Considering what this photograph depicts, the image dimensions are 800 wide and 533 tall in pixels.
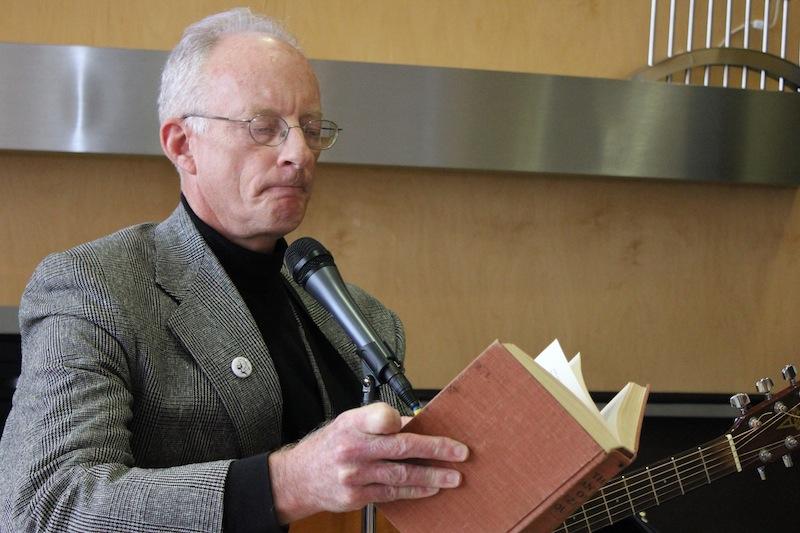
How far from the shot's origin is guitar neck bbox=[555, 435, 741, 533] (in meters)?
1.40

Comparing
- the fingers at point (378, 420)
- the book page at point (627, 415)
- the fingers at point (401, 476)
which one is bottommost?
the fingers at point (401, 476)

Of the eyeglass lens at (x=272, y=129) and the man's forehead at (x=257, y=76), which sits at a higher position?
the man's forehead at (x=257, y=76)

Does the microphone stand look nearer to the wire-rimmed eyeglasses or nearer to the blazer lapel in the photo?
the blazer lapel

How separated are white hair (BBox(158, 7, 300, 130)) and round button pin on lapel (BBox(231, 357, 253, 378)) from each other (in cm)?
38

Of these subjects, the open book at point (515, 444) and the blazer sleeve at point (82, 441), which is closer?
the open book at point (515, 444)

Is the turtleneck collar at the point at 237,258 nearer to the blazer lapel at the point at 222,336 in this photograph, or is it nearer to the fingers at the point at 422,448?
the blazer lapel at the point at 222,336

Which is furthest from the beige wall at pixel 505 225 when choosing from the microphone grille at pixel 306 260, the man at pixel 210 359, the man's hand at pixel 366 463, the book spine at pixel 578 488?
the book spine at pixel 578 488

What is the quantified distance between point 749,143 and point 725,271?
37 cm

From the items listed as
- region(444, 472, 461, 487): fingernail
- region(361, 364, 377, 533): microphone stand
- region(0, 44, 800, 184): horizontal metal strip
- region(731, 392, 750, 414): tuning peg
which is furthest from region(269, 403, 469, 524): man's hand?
region(0, 44, 800, 184): horizontal metal strip

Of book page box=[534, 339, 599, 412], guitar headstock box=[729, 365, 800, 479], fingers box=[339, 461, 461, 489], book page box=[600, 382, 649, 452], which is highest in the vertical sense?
book page box=[534, 339, 599, 412]

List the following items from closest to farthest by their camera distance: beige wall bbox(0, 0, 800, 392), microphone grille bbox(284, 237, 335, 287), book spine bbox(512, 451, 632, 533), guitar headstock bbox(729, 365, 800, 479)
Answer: book spine bbox(512, 451, 632, 533) < microphone grille bbox(284, 237, 335, 287) < guitar headstock bbox(729, 365, 800, 479) < beige wall bbox(0, 0, 800, 392)

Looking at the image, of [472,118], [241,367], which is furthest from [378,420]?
[472,118]

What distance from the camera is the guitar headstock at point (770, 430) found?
1505mm

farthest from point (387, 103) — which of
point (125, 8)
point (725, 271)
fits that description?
point (725, 271)
